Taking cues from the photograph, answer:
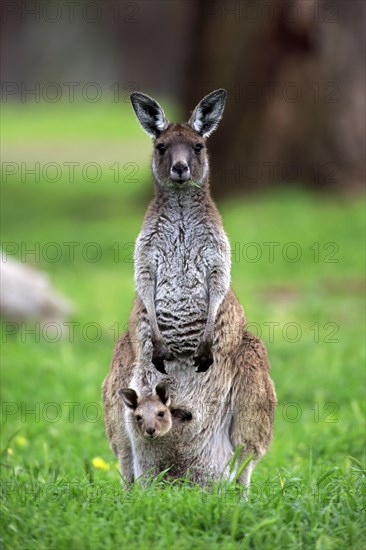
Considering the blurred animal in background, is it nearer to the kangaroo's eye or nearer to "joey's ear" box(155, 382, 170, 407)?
the kangaroo's eye

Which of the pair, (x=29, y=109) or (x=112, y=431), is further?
(x=29, y=109)

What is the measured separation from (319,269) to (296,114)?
10.7ft

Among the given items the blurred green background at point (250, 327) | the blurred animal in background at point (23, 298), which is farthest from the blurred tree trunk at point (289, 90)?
the blurred animal in background at point (23, 298)

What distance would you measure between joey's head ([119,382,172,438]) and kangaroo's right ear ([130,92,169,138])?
4.06ft

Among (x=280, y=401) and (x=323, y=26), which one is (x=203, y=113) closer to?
(x=280, y=401)

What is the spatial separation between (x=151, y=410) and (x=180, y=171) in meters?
1.08

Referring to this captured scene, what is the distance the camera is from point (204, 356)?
15.4 feet

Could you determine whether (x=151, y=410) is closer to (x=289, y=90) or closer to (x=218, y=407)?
(x=218, y=407)

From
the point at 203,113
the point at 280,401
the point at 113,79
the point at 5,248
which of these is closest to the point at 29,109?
the point at 113,79

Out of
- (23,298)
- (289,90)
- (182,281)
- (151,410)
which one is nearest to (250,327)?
(23,298)

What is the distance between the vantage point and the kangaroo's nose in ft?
15.6

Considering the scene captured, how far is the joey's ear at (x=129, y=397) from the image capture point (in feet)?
15.3

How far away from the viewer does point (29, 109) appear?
3638 cm

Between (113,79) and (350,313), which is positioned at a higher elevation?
(113,79)
